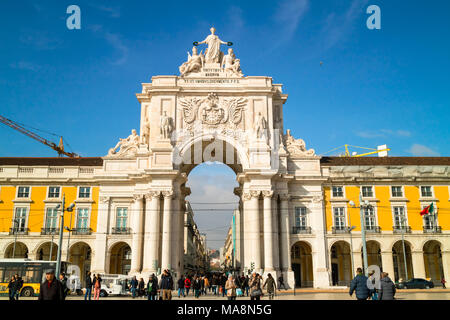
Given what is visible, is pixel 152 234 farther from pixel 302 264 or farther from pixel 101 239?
pixel 302 264

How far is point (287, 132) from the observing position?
47.6m

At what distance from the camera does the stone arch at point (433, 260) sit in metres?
45.4

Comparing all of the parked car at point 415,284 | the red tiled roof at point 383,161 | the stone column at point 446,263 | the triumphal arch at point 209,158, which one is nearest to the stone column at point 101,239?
the triumphal arch at point 209,158

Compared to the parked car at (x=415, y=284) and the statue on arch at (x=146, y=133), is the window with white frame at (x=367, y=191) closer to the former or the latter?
the parked car at (x=415, y=284)

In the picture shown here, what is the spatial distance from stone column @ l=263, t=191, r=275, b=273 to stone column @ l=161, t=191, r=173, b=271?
9610mm

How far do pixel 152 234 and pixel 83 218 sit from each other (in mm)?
9160

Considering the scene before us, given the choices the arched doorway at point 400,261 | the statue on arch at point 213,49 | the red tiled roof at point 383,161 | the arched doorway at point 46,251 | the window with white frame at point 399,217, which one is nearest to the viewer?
the window with white frame at point 399,217

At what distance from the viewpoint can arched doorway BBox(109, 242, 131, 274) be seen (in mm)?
47531

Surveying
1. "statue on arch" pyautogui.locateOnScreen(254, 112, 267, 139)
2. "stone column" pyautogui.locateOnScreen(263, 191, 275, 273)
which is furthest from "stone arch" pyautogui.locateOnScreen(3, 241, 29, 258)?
"statue on arch" pyautogui.locateOnScreen(254, 112, 267, 139)

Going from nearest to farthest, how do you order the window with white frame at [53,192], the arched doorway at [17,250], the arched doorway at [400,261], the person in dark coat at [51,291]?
the person in dark coat at [51,291] → the arched doorway at [17,250] → the window with white frame at [53,192] → the arched doorway at [400,261]

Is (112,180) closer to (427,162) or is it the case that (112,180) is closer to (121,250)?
(121,250)

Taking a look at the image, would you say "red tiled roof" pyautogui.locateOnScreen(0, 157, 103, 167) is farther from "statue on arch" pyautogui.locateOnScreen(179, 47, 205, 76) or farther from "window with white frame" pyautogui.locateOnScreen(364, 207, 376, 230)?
"window with white frame" pyautogui.locateOnScreen(364, 207, 376, 230)

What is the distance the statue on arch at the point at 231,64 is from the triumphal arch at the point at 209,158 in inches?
4.6
